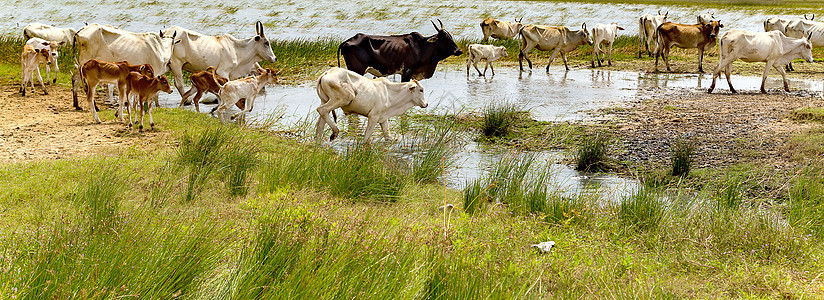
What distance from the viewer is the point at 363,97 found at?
9.20 meters

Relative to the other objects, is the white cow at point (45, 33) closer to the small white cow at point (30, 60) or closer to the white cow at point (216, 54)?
the small white cow at point (30, 60)

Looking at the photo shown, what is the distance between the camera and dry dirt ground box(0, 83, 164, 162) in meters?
7.82

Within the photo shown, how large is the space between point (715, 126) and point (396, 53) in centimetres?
563

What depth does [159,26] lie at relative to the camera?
102ft

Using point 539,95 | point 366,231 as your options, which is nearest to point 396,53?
point 539,95

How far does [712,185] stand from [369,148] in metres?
3.34

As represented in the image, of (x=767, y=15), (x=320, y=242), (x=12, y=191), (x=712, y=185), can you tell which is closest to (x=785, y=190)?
(x=712, y=185)

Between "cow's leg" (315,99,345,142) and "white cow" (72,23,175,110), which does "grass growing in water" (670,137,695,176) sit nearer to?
"cow's leg" (315,99,345,142)

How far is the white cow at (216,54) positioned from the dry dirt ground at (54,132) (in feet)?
5.30

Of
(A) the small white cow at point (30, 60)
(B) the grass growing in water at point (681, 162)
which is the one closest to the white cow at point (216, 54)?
(A) the small white cow at point (30, 60)

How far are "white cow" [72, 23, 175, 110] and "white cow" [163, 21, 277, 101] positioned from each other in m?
0.59

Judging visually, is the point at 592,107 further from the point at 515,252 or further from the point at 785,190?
the point at 515,252

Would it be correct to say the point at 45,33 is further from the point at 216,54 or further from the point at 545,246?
the point at 545,246

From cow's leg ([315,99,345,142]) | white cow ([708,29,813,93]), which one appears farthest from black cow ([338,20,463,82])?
white cow ([708,29,813,93])
